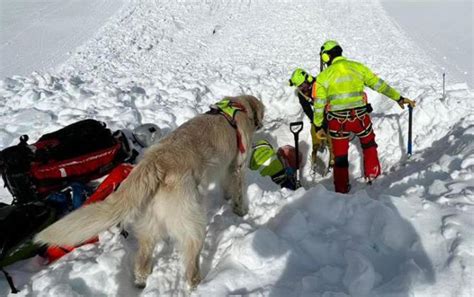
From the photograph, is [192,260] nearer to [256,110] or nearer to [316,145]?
[256,110]

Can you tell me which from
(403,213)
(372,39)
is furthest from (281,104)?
(372,39)

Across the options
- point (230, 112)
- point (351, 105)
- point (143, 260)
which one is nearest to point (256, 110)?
point (230, 112)

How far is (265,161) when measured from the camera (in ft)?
18.6

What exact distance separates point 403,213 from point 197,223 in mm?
1853

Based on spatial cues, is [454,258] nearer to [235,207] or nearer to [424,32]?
[235,207]

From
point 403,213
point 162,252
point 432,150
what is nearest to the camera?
point 403,213

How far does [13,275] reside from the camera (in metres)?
3.28

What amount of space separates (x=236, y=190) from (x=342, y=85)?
2.01m

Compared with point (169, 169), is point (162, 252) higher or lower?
lower

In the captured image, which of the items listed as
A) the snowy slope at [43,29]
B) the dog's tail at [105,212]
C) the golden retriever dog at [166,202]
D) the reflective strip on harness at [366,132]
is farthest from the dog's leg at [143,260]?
the snowy slope at [43,29]

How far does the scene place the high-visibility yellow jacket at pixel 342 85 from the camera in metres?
4.99

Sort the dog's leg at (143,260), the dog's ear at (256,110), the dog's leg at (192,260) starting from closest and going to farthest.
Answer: the dog's leg at (192,260) < the dog's leg at (143,260) < the dog's ear at (256,110)

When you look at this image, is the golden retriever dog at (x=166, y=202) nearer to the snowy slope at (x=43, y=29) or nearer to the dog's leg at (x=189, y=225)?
the dog's leg at (x=189, y=225)

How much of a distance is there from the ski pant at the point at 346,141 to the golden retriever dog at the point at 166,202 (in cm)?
181
